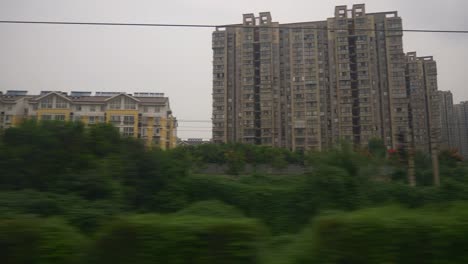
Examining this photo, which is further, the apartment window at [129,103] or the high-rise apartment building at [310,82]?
the high-rise apartment building at [310,82]

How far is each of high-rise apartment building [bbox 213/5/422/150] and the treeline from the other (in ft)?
83.4

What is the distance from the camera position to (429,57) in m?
38.8

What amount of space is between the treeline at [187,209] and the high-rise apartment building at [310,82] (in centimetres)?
2543

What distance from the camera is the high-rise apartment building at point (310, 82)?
4344cm

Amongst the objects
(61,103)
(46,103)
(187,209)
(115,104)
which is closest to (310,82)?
(115,104)

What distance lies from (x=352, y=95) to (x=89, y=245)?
45.4 metres

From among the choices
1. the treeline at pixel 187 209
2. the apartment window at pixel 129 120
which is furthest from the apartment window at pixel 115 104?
the treeline at pixel 187 209

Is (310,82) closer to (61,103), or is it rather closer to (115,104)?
(115,104)

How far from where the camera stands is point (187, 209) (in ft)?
27.5

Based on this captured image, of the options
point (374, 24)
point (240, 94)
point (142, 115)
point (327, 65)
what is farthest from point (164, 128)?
point (374, 24)

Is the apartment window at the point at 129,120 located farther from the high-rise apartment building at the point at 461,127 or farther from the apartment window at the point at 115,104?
the high-rise apartment building at the point at 461,127

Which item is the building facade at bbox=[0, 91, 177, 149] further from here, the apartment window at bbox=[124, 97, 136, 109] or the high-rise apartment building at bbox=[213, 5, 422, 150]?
the high-rise apartment building at bbox=[213, 5, 422, 150]

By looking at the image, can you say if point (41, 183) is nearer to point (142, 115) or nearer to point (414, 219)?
point (414, 219)

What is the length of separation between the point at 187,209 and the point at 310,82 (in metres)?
39.2
